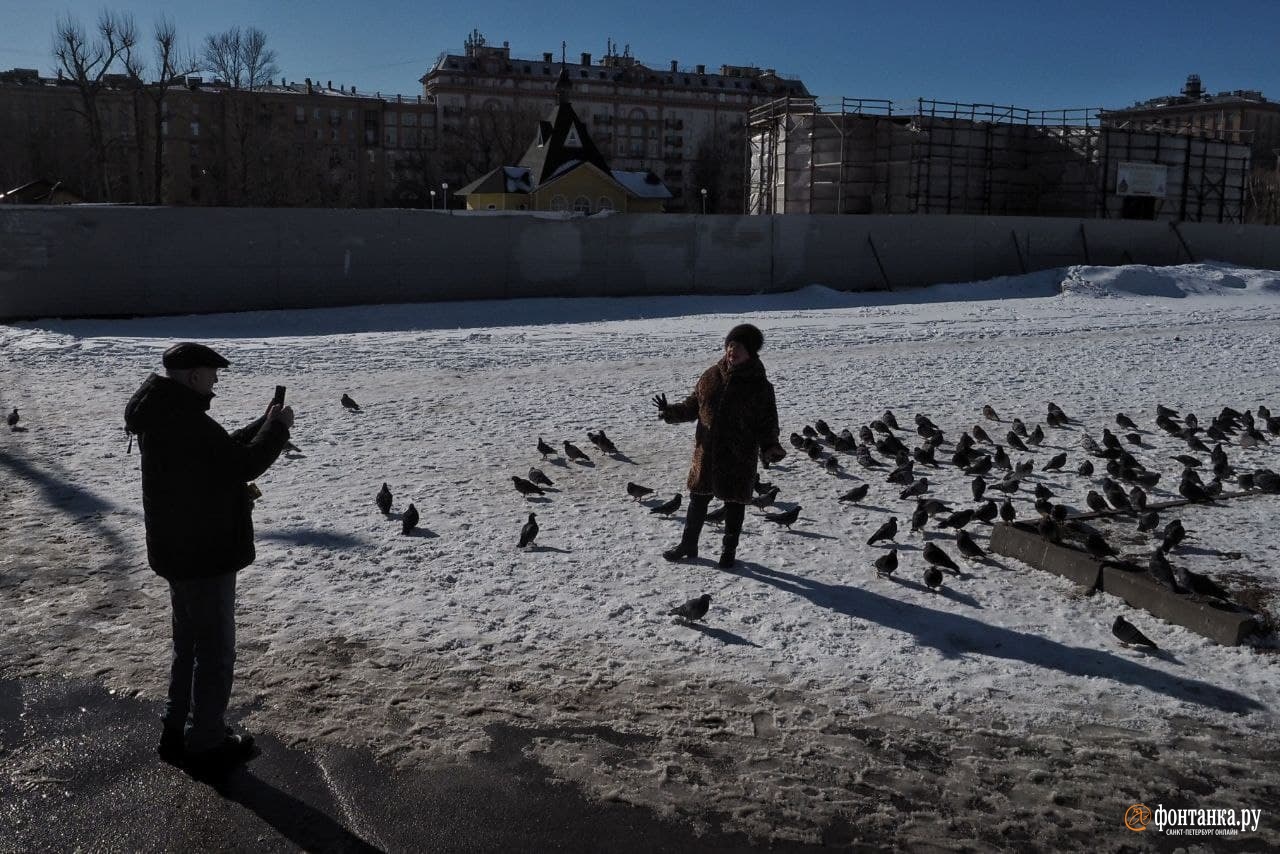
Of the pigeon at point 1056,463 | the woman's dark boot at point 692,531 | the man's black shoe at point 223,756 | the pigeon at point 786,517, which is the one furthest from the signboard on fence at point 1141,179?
the man's black shoe at point 223,756

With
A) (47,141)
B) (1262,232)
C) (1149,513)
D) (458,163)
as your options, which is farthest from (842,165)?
(47,141)

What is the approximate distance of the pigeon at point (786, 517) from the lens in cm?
800

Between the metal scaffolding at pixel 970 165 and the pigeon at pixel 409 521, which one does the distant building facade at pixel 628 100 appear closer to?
the metal scaffolding at pixel 970 165

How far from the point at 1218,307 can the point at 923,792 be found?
1034 inches

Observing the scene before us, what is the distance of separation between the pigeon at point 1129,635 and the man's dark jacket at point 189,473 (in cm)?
438

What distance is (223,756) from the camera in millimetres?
4469

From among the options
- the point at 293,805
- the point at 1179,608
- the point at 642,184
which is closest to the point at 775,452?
the point at 1179,608

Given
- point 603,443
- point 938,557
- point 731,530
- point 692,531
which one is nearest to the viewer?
point 938,557

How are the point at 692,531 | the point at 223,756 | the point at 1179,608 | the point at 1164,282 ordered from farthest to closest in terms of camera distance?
the point at 1164,282 < the point at 692,531 < the point at 1179,608 < the point at 223,756

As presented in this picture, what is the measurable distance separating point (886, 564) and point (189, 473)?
4422mm

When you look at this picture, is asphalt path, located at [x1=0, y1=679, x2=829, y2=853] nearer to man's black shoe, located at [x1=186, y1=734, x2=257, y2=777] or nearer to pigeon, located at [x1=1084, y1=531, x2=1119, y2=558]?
man's black shoe, located at [x1=186, y1=734, x2=257, y2=777]

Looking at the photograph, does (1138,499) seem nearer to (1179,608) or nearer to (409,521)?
(1179,608)

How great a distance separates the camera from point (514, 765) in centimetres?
458

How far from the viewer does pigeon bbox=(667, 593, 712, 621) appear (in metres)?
6.11
